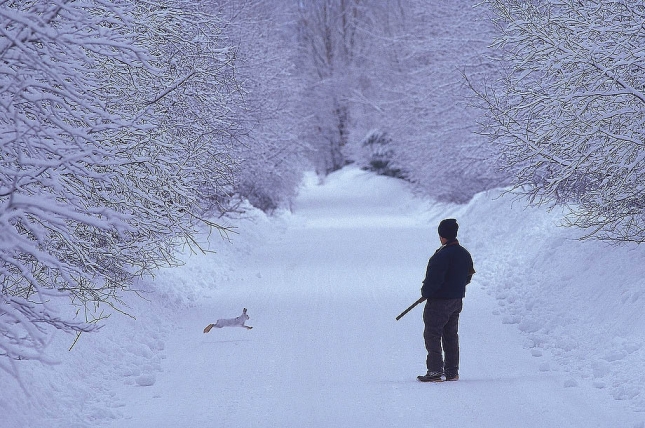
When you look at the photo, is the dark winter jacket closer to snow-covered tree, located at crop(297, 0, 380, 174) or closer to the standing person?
the standing person

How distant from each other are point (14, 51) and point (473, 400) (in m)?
4.95

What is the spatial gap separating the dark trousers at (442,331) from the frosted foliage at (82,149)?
2.95m

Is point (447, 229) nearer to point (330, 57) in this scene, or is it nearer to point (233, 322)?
point (233, 322)

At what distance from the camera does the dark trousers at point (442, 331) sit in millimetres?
8836

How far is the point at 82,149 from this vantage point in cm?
610

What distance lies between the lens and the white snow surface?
7430 mm

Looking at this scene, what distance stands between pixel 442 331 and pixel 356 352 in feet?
5.10

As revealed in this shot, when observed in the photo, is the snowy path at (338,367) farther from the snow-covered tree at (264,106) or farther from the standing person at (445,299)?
the snow-covered tree at (264,106)

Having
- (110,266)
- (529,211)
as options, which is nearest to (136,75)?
(110,266)

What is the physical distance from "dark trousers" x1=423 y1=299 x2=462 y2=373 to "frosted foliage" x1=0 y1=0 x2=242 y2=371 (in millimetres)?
2949

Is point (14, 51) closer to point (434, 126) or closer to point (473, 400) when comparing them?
point (473, 400)

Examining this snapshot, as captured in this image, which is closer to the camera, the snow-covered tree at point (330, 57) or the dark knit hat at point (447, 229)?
the dark knit hat at point (447, 229)

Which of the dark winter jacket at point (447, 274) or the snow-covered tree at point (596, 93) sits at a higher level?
the snow-covered tree at point (596, 93)

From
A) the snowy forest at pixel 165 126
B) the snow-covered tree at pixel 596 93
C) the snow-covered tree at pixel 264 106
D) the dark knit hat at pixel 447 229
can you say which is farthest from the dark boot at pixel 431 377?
the snow-covered tree at pixel 264 106
